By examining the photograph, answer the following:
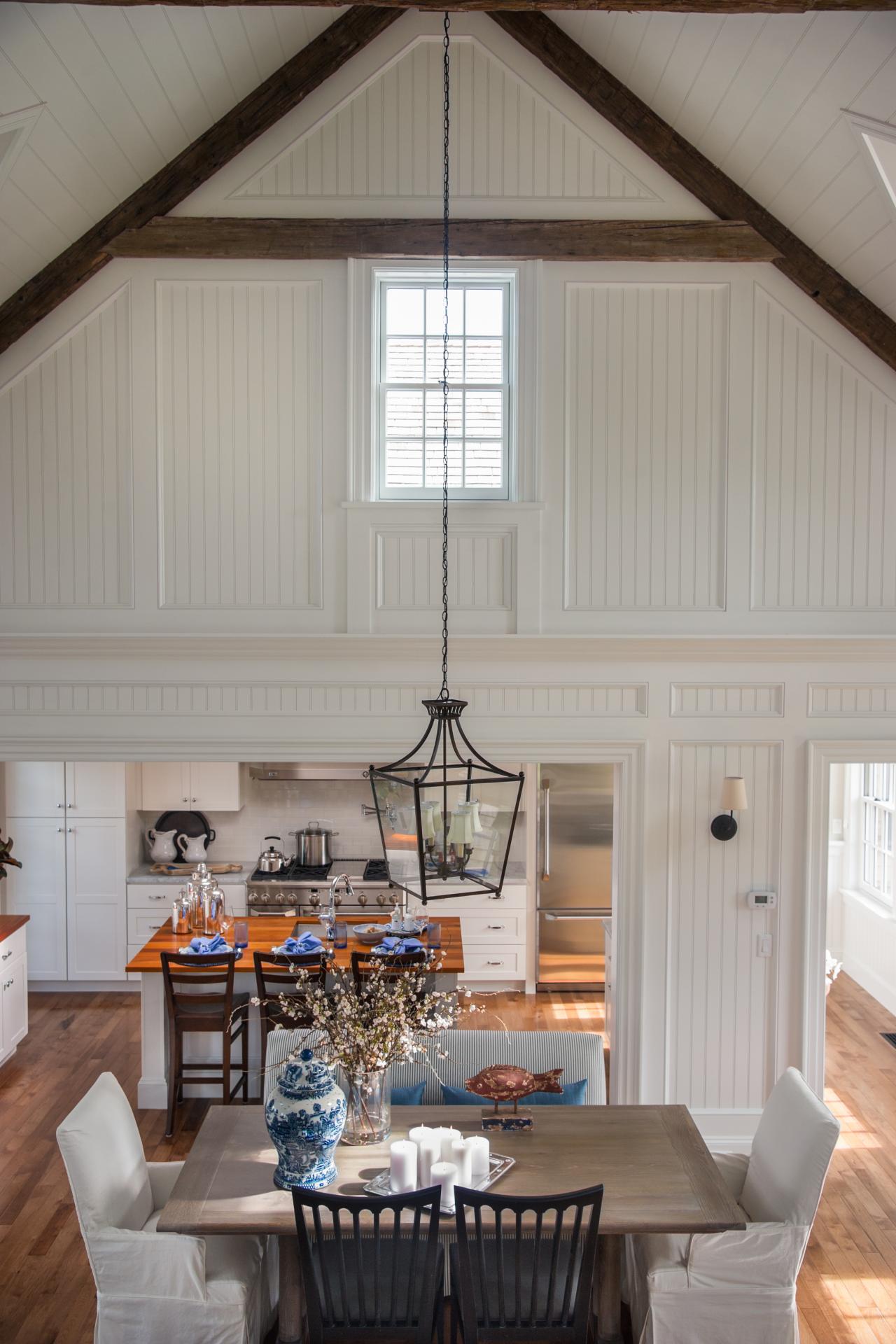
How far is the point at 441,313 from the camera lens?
507 centimetres

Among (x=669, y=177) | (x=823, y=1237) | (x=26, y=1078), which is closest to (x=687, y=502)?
(x=669, y=177)

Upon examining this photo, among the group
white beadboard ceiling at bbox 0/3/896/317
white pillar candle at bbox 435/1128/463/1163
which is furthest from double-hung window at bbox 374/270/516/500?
white pillar candle at bbox 435/1128/463/1163

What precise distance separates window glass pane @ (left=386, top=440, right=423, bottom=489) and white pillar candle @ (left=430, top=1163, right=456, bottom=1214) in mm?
2977

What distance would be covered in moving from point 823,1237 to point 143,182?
5391mm

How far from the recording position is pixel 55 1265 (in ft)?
13.7

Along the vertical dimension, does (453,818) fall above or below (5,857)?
above

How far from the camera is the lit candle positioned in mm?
3404

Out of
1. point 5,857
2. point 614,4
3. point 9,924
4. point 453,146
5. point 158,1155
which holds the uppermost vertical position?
point 453,146

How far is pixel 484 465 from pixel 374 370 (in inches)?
26.4

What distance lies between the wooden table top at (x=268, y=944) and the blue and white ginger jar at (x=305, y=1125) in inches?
85.4

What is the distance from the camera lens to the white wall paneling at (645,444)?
4.92 metres

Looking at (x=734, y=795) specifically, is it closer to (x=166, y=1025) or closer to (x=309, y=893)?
(x=166, y=1025)

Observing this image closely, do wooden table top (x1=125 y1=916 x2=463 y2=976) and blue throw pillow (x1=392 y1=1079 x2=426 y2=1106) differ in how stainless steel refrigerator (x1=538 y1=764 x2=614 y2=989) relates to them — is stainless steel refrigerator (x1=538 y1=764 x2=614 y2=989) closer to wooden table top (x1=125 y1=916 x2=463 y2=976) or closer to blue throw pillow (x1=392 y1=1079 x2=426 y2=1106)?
wooden table top (x1=125 y1=916 x2=463 y2=976)

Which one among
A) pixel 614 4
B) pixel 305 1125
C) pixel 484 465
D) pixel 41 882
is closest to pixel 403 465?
pixel 484 465
